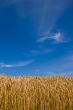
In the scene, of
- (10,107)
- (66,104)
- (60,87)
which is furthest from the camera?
(60,87)

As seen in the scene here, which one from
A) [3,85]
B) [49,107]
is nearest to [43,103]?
[49,107]

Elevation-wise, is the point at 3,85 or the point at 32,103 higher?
the point at 3,85

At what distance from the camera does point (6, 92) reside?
6.71 metres

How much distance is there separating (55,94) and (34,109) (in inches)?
27.9

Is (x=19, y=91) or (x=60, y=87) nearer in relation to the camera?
(x=19, y=91)

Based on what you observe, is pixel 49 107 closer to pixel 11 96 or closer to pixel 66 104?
pixel 66 104

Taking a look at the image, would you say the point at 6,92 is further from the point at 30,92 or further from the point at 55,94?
the point at 55,94

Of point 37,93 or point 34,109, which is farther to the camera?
point 37,93

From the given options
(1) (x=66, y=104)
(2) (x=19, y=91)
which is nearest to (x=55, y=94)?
(1) (x=66, y=104)

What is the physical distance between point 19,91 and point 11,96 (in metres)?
0.24

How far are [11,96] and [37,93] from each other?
0.68m

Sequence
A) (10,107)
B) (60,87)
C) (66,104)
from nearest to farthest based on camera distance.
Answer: (10,107) < (66,104) < (60,87)

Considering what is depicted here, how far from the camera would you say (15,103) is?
6535mm

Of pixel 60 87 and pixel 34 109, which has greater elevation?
pixel 60 87
